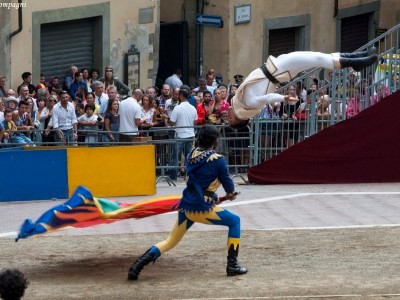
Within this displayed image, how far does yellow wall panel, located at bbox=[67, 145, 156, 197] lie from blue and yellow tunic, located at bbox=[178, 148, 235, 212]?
708cm

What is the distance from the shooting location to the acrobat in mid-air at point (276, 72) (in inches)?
592

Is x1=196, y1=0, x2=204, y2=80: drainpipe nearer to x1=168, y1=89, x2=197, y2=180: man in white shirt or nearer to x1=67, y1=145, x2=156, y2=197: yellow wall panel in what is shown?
x1=168, y1=89, x2=197, y2=180: man in white shirt

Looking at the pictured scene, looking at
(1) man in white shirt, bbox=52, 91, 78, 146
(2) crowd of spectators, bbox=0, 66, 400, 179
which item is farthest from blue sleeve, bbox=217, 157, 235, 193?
(1) man in white shirt, bbox=52, 91, 78, 146

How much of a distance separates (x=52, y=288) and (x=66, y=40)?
16574mm

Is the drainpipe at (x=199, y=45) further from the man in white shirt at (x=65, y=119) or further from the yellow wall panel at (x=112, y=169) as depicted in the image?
the yellow wall panel at (x=112, y=169)

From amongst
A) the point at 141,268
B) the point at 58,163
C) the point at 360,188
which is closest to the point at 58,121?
the point at 58,163

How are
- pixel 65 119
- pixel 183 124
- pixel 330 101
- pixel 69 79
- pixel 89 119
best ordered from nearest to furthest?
pixel 330 101, pixel 65 119, pixel 183 124, pixel 89 119, pixel 69 79

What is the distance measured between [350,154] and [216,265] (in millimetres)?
8478

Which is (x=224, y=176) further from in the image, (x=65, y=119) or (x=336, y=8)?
(x=336, y=8)

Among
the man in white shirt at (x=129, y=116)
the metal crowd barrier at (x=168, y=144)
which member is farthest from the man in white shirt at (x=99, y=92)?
the metal crowd barrier at (x=168, y=144)

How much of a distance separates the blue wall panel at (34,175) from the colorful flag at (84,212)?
6.32 metres

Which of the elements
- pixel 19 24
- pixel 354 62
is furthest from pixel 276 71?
pixel 19 24

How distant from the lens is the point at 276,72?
49.6 ft

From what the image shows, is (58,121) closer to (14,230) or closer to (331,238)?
(14,230)
